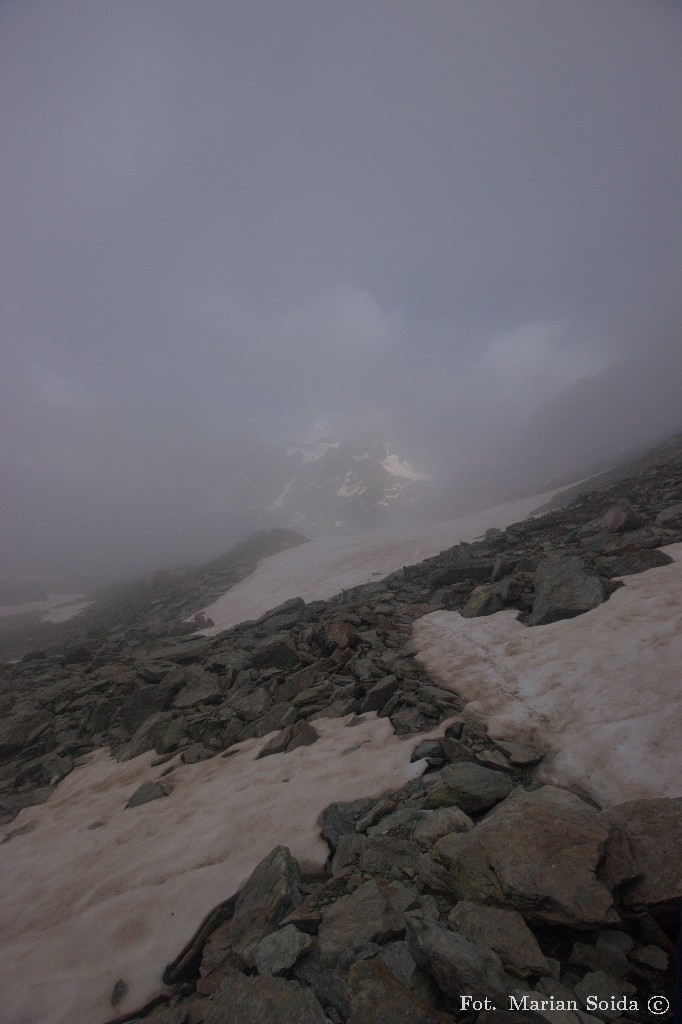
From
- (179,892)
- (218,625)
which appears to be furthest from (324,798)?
(218,625)

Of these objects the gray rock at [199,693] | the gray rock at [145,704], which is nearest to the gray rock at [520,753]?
the gray rock at [199,693]

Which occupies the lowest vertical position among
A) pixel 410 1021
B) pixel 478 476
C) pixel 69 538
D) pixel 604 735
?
pixel 604 735

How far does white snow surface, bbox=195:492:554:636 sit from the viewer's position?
26133 millimetres

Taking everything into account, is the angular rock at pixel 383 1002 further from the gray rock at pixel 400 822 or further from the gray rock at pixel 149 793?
the gray rock at pixel 149 793

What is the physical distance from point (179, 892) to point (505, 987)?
3.80 m

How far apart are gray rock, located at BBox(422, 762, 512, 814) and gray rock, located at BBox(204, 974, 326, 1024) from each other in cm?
236

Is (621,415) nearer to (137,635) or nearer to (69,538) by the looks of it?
(137,635)

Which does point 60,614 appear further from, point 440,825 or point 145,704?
point 440,825

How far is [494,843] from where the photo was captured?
3.97 metres

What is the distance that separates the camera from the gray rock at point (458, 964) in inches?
110

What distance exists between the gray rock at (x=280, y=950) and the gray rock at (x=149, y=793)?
15.1 ft

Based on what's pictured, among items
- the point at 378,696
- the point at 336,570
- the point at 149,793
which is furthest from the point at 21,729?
the point at 336,570

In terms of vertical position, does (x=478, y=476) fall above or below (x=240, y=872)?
above

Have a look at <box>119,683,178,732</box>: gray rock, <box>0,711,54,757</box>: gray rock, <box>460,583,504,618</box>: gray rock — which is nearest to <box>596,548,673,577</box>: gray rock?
<box>460,583,504,618</box>: gray rock
